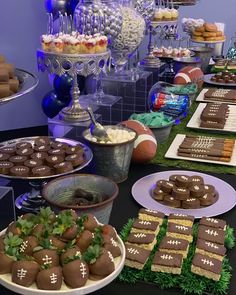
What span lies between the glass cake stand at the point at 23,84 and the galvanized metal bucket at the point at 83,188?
0.20 metres

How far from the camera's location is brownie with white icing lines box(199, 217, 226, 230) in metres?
1.00

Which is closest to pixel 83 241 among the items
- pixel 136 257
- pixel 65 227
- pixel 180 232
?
pixel 65 227

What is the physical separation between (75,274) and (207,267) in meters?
0.27

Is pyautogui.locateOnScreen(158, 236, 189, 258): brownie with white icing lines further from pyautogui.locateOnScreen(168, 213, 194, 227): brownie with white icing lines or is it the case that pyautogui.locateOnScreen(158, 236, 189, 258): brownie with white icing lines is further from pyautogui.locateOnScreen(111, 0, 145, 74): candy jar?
pyautogui.locateOnScreen(111, 0, 145, 74): candy jar

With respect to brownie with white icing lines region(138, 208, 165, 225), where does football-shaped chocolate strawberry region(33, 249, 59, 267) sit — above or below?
above

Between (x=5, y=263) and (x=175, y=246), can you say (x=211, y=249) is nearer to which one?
(x=175, y=246)

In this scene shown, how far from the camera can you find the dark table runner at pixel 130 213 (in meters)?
0.85

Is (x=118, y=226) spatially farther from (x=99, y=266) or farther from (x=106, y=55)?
(x=106, y=55)

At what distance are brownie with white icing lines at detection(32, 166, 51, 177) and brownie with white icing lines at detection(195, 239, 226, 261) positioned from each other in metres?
0.39

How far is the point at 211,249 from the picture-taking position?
914 mm

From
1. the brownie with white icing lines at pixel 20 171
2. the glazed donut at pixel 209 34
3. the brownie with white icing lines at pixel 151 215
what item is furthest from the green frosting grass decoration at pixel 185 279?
the glazed donut at pixel 209 34

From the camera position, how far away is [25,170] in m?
1.08

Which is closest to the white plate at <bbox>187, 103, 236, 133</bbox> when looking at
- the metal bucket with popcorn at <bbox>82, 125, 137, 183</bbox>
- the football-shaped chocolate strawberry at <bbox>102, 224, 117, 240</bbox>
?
the metal bucket with popcorn at <bbox>82, 125, 137, 183</bbox>

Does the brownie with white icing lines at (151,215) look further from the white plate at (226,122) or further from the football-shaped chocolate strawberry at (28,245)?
the white plate at (226,122)
